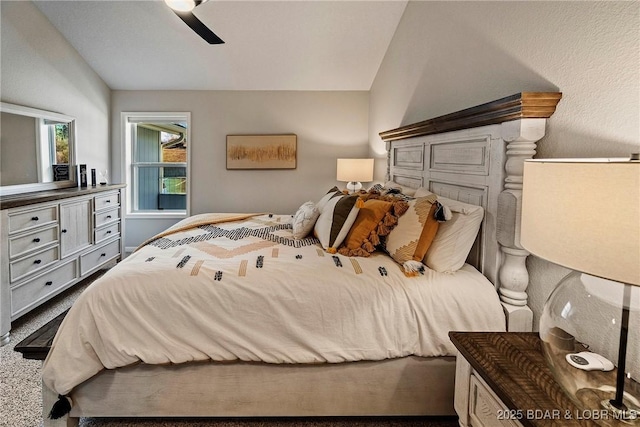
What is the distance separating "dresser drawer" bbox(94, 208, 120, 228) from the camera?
3.69 m

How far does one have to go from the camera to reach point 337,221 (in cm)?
219

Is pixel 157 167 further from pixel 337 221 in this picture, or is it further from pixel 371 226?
pixel 371 226

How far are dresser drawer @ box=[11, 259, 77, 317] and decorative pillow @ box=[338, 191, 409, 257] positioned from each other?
92.2 inches

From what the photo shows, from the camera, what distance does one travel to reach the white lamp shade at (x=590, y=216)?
0.74 m

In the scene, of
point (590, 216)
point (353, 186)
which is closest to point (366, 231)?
point (590, 216)

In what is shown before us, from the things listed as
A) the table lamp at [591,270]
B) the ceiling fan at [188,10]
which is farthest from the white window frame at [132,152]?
the table lamp at [591,270]

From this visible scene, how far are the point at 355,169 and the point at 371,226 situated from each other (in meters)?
2.15

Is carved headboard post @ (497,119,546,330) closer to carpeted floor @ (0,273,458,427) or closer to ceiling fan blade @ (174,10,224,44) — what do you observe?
carpeted floor @ (0,273,458,427)

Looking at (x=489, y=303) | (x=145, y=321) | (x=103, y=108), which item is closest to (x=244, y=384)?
(x=145, y=321)

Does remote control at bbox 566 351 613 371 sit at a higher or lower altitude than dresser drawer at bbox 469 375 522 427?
higher

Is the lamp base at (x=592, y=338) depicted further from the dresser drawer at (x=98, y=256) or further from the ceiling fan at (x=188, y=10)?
the dresser drawer at (x=98, y=256)

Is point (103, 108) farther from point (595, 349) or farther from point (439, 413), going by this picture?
point (595, 349)

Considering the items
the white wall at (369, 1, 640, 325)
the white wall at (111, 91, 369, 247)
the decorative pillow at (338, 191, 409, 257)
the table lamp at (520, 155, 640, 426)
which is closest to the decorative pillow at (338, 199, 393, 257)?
the decorative pillow at (338, 191, 409, 257)

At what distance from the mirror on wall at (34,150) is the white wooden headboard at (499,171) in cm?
333
